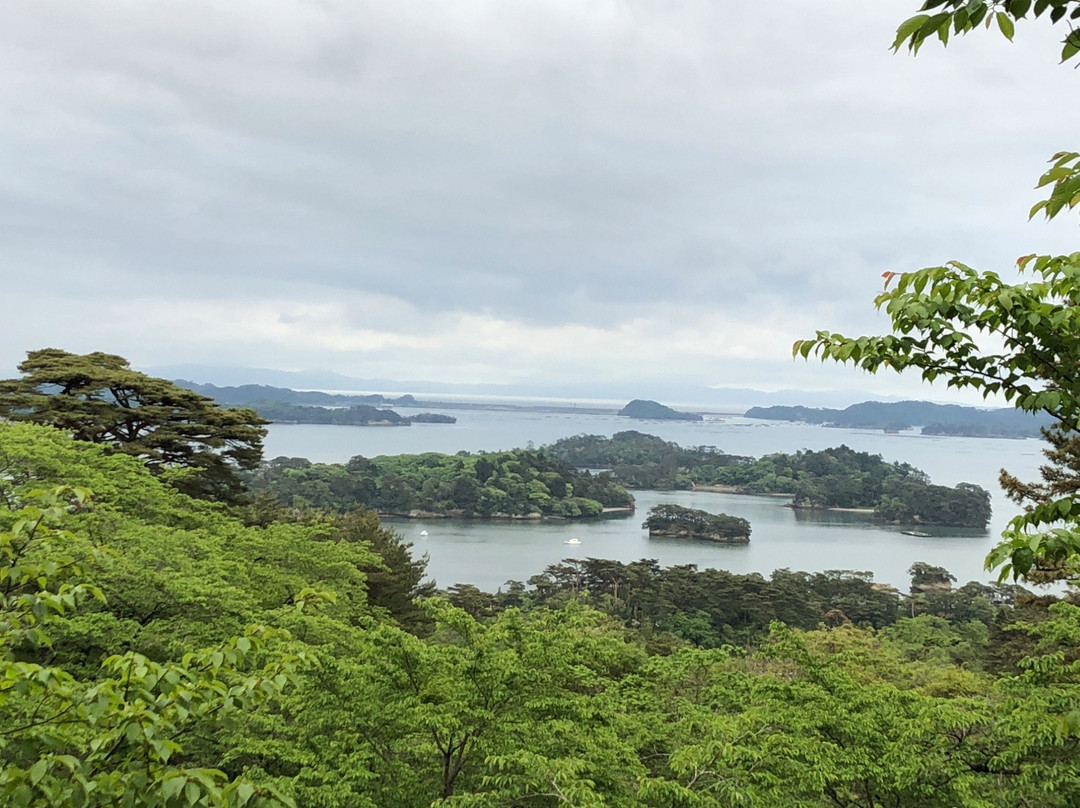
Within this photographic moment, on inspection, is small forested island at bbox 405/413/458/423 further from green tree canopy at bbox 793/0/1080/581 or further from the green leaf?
the green leaf

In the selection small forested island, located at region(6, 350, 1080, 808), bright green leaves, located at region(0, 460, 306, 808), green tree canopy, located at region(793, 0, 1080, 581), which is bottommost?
small forested island, located at region(6, 350, 1080, 808)

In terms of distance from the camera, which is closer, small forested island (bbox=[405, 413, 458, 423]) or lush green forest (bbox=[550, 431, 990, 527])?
lush green forest (bbox=[550, 431, 990, 527])

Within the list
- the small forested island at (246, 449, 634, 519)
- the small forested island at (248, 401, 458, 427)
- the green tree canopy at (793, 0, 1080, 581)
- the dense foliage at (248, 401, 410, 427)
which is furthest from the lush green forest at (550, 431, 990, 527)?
the green tree canopy at (793, 0, 1080, 581)

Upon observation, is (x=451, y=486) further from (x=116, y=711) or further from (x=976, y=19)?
(x=976, y=19)

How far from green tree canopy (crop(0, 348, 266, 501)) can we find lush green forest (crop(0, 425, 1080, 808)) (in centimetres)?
624

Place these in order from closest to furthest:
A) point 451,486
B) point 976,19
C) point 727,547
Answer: point 976,19 < point 727,547 < point 451,486

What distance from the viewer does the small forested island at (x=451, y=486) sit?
5731 centimetres

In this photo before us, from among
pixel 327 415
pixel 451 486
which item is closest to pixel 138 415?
pixel 451 486

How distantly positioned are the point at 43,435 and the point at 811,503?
2771 inches

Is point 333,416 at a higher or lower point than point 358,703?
lower

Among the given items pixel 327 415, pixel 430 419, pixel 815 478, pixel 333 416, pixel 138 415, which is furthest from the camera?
pixel 430 419

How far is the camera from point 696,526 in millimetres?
51531

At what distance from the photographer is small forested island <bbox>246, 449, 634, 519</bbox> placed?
57.3m

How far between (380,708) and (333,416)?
155 metres
